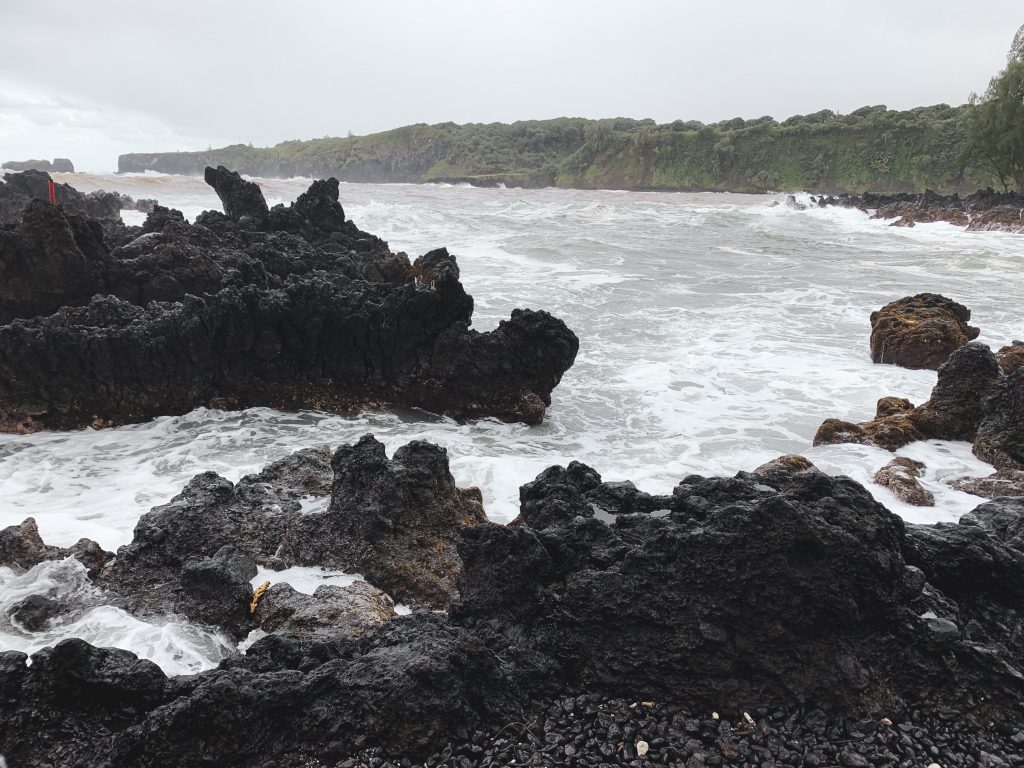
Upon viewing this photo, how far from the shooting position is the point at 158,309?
353 inches

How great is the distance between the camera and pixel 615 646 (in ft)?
11.6

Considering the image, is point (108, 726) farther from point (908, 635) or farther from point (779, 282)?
point (779, 282)

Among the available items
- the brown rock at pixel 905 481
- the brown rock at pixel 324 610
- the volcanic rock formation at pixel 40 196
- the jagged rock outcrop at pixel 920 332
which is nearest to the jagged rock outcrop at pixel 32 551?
the brown rock at pixel 324 610

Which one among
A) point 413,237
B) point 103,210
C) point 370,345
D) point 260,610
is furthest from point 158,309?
point 413,237

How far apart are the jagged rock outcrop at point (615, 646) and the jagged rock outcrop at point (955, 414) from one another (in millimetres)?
3184

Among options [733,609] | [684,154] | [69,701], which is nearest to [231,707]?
[69,701]

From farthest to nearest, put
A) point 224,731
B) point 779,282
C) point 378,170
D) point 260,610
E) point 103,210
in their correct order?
point 378,170
point 103,210
point 779,282
point 260,610
point 224,731

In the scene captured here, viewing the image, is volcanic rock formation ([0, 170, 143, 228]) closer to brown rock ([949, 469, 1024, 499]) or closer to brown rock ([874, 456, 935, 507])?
brown rock ([874, 456, 935, 507])

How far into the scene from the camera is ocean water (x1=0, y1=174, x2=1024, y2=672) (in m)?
6.35

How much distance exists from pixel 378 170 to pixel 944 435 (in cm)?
13220

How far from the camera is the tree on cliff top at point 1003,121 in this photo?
120 feet

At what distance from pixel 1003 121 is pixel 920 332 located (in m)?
36.6

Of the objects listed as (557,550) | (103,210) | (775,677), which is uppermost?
(103,210)

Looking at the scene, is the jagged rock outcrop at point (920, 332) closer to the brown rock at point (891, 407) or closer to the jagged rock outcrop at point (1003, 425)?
the brown rock at point (891, 407)
